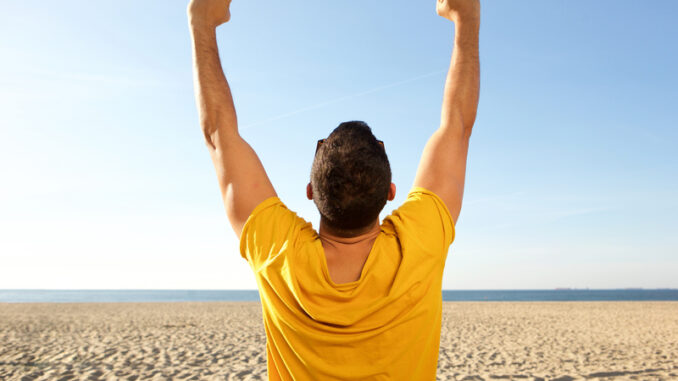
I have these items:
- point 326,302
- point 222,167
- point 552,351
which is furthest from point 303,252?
point 552,351

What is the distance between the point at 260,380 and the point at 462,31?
24.5ft

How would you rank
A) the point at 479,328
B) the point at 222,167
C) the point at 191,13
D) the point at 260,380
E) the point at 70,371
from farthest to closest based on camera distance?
the point at 479,328, the point at 70,371, the point at 260,380, the point at 191,13, the point at 222,167

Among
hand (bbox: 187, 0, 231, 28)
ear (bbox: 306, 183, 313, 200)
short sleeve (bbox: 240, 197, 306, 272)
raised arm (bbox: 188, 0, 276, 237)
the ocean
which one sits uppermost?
hand (bbox: 187, 0, 231, 28)

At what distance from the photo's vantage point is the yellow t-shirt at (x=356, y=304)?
1130 millimetres

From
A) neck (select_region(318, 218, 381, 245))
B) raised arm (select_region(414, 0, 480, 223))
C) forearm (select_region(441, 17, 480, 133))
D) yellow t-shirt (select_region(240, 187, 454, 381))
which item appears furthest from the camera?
forearm (select_region(441, 17, 480, 133))

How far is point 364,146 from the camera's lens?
3.85 feet

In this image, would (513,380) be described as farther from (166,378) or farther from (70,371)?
(70,371)

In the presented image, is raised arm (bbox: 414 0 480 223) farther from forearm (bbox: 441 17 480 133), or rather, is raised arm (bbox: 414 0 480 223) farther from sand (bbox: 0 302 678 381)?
sand (bbox: 0 302 678 381)

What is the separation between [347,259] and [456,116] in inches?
25.6

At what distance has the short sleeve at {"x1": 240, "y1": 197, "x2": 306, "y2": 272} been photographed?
1.20 m

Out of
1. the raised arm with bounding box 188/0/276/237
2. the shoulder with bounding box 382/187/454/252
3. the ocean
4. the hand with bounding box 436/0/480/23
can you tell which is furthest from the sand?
the ocean

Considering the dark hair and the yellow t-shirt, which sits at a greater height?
the dark hair

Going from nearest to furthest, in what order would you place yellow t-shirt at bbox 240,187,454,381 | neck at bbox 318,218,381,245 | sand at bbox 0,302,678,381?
yellow t-shirt at bbox 240,187,454,381 < neck at bbox 318,218,381,245 < sand at bbox 0,302,678,381

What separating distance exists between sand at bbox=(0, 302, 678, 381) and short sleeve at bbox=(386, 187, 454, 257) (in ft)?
24.9
